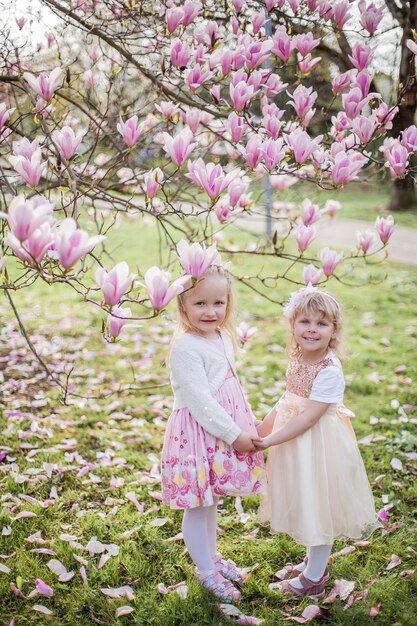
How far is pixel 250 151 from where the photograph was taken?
2.29 meters

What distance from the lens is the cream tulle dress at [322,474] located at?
2.31m

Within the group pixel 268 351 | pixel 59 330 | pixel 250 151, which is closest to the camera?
pixel 250 151

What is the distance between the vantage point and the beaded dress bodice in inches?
93.0

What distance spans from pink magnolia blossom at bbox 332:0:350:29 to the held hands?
1.72m

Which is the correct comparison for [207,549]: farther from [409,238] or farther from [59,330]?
[409,238]

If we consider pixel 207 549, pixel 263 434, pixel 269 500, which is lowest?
pixel 207 549

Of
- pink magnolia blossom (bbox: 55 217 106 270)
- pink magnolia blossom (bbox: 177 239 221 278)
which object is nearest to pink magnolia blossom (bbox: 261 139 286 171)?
pink magnolia blossom (bbox: 177 239 221 278)

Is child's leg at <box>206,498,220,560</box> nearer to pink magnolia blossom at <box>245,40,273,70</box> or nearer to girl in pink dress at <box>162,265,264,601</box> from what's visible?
girl in pink dress at <box>162,265,264,601</box>

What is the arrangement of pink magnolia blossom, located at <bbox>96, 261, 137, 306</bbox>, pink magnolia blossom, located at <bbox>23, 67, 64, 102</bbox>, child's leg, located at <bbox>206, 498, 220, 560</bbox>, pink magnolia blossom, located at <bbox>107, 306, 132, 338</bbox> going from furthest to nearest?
child's leg, located at <bbox>206, 498, 220, 560</bbox>, pink magnolia blossom, located at <bbox>23, 67, 64, 102</bbox>, pink magnolia blossom, located at <bbox>107, 306, 132, 338</bbox>, pink magnolia blossom, located at <bbox>96, 261, 137, 306</bbox>

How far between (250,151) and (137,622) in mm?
1753

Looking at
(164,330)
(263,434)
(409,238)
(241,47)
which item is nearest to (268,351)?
(164,330)

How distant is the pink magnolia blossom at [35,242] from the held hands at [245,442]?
1088 millimetres

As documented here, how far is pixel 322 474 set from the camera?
233 cm

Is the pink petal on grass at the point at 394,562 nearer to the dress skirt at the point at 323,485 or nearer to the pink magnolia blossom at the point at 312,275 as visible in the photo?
the dress skirt at the point at 323,485
